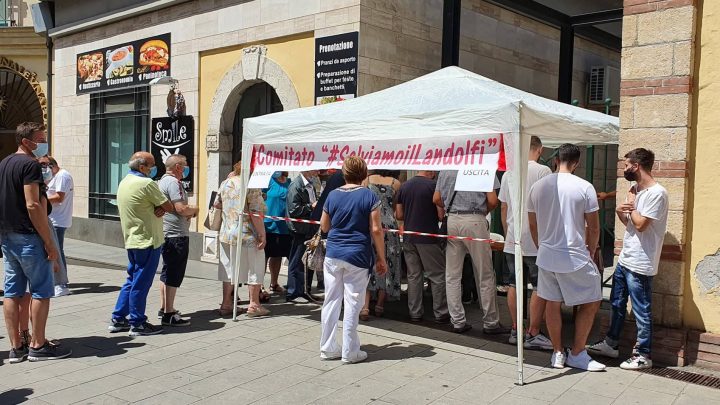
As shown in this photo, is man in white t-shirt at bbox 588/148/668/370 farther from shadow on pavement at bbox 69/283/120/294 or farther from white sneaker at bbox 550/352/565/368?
shadow on pavement at bbox 69/283/120/294

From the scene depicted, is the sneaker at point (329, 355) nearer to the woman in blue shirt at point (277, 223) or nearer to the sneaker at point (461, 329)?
the sneaker at point (461, 329)

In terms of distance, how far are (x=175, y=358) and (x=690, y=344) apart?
14.4 feet

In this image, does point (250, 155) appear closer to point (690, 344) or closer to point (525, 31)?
point (690, 344)

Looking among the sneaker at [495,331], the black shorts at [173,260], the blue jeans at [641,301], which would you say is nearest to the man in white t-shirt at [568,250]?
the blue jeans at [641,301]

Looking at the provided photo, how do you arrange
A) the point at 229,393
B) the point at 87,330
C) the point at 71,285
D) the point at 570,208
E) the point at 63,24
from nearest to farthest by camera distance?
the point at 229,393, the point at 570,208, the point at 87,330, the point at 71,285, the point at 63,24

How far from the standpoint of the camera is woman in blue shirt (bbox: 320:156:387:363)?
201 inches

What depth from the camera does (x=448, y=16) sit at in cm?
957

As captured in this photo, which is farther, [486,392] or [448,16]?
[448,16]

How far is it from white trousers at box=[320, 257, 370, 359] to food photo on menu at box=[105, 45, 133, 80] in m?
9.95

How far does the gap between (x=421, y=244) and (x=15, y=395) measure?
3939 millimetres

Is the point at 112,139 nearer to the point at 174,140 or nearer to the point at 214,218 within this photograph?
the point at 174,140

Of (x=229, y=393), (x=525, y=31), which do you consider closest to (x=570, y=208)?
(x=229, y=393)

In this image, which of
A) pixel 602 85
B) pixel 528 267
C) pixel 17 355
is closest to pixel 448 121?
pixel 528 267

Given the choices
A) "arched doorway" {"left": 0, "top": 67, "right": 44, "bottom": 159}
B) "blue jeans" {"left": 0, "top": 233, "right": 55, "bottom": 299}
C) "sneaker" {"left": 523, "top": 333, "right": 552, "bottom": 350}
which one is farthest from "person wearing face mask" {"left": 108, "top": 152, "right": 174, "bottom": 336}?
"arched doorway" {"left": 0, "top": 67, "right": 44, "bottom": 159}
